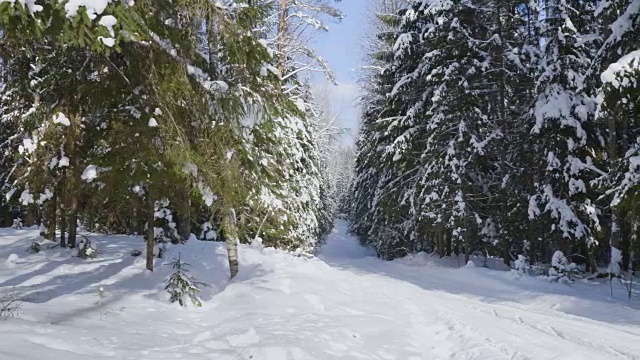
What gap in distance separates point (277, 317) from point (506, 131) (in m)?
12.4

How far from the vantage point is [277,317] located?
7000 millimetres

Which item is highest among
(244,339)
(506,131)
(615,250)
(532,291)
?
(506,131)

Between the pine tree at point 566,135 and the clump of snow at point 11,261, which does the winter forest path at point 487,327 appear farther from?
the clump of snow at point 11,261

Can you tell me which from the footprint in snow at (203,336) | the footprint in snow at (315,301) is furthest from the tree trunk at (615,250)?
the footprint in snow at (203,336)

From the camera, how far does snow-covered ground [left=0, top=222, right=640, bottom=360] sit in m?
5.27

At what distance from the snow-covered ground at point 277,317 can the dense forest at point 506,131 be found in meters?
3.02

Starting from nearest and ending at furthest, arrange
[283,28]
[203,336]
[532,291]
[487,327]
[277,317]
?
[203,336] < [487,327] < [277,317] < [532,291] < [283,28]

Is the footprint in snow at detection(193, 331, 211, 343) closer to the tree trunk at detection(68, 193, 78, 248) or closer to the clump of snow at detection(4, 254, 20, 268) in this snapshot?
the clump of snow at detection(4, 254, 20, 268)

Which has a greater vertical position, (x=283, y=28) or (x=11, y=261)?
(x=283, y=28)

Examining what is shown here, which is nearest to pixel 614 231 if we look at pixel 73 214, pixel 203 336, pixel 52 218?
pixel 203 336

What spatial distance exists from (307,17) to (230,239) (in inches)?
368

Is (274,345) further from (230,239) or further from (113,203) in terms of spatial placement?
(113,203)

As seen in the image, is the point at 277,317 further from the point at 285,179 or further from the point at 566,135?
the point at 566,135

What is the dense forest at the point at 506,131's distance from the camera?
44.8 ft
